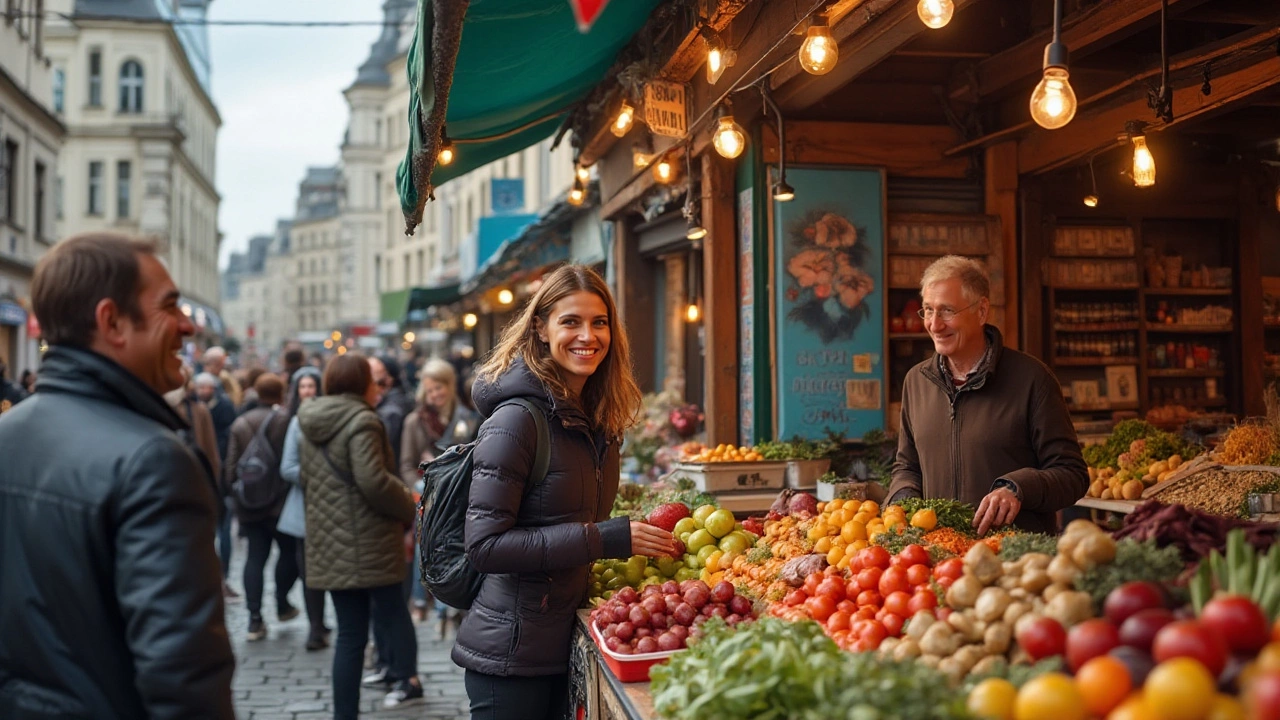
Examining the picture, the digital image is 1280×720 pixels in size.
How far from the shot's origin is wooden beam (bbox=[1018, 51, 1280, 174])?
5.83 meters

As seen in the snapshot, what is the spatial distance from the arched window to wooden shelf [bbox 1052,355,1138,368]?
51530 mm

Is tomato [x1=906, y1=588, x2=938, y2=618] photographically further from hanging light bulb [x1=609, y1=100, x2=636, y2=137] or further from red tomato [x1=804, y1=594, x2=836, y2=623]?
hanging light bulb [x1=609, y1=100, x2=636, y2=137]

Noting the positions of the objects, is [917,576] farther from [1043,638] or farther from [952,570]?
[1043,638]

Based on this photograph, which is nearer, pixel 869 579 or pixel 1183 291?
pixel 869 579

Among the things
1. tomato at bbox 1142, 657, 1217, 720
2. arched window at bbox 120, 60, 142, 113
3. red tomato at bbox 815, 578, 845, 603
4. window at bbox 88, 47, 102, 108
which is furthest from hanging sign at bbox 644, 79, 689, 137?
window at bbox 88, 47, 102, 108

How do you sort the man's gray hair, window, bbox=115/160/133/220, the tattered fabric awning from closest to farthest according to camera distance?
the tattered fabric awning
the man's gray hair
window, bbox=115/160/133/220

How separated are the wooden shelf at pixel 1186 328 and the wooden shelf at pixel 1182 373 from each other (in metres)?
0.37

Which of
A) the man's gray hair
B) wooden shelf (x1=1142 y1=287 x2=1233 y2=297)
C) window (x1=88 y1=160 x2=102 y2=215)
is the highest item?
window (x1=88 y1=160 x2=102 y2=215)

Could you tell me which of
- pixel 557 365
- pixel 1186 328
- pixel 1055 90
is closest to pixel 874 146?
pixel 1186 328

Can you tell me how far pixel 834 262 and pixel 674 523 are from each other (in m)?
3.29

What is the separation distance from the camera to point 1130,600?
221 centimetres

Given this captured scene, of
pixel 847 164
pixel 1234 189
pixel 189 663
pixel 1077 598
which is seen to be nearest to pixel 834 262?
pixel 847 164

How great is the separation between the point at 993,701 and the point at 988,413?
2537 mm

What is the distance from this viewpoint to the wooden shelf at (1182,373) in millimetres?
9516
